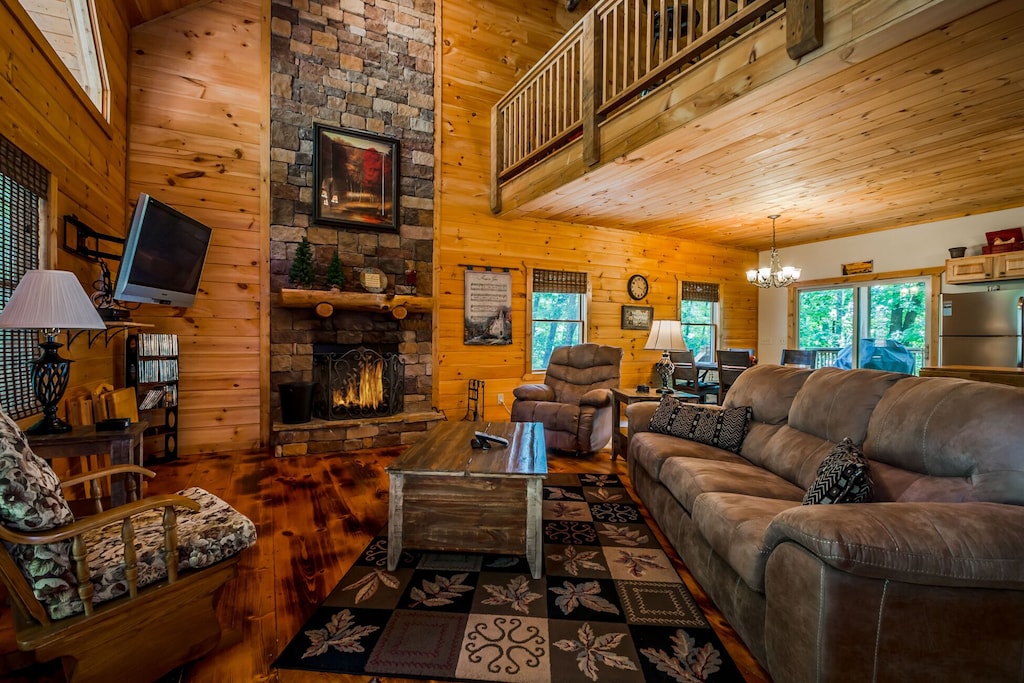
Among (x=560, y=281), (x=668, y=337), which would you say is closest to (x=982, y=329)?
(x=668, y=337)

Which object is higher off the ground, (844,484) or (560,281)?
(560,281)

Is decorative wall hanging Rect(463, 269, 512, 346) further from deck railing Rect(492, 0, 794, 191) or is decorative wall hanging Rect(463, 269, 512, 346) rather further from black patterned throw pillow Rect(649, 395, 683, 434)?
black patterned throw pillow Rect(649, 395, 683, 434)

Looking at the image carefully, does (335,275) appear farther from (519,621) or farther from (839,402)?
(839,402)

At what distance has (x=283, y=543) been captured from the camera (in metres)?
2.45

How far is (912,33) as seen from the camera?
6.61 feet

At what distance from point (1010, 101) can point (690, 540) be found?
3.28 metres

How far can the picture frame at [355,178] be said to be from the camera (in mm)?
4531

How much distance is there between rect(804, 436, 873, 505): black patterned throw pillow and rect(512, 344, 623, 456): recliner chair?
246cm

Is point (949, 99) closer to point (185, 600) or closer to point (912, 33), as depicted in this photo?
point (912, 33)

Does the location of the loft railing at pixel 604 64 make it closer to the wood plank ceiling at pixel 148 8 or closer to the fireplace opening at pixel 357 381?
the fireplace opening at pixel 357 381

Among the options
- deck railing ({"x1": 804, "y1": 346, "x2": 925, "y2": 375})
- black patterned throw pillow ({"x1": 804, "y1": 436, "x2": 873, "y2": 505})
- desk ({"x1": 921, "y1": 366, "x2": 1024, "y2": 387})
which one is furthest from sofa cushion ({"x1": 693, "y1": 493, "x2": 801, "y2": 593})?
deck railing ({"x1": 804, "y1": 346, "x2": 925, "y2": 375})

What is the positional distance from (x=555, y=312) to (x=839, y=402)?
401cm

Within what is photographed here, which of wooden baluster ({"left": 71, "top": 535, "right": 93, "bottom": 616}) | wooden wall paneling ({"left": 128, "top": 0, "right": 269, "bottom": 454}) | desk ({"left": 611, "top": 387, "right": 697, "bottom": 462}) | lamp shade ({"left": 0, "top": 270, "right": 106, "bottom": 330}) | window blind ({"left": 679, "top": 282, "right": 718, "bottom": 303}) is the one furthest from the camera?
window blind ({"left": 679, "top": 282, "right": 718, "bottom": 303})

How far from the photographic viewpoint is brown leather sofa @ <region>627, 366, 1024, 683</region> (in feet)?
3.76
